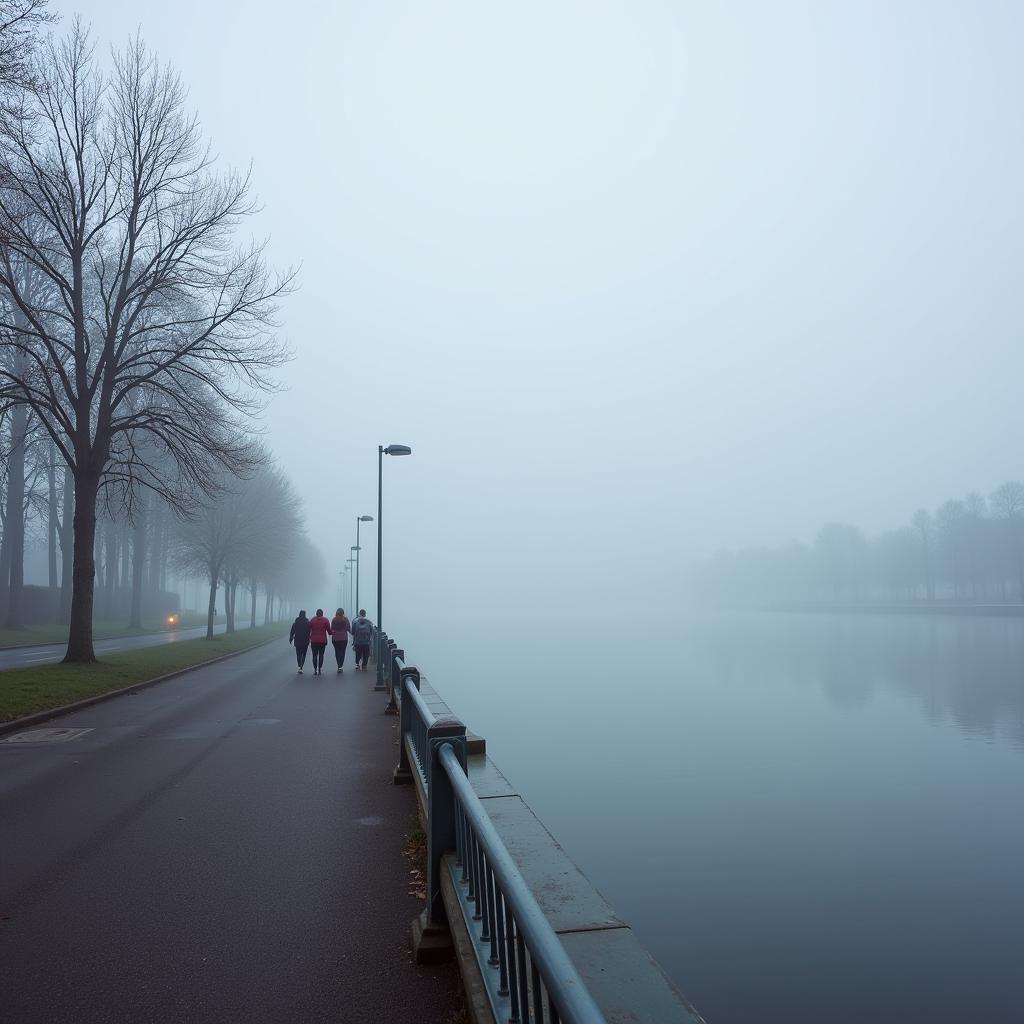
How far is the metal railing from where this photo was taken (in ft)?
7.73

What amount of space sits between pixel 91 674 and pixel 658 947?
584 inches

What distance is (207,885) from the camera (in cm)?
588

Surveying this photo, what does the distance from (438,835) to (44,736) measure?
10.3 metres

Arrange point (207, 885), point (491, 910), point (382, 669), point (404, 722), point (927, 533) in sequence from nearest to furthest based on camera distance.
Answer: point (491, 910)
point (207, 885)
point (404, 722)
point (382, 669)
point (927, 533)

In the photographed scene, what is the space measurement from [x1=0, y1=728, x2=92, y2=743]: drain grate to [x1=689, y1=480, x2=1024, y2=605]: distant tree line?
95.4 m

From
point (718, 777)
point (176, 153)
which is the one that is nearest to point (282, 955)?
point (718, 777)

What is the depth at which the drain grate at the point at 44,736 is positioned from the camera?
11875mm

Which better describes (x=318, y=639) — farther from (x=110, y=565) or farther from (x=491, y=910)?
(x=110, y=565)

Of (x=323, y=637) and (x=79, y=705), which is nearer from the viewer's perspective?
(x=79, y=705)

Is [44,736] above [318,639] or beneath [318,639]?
beneath

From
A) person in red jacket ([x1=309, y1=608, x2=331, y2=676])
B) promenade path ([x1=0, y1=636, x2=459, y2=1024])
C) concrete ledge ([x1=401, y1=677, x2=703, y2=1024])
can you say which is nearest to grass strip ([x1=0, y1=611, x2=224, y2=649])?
person in red jacket ([x1=309, y1=608, x2=331, y2=676])

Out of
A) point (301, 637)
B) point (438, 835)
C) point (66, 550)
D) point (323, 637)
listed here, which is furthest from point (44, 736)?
point (66, 550)

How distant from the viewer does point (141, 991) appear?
14.0 ft

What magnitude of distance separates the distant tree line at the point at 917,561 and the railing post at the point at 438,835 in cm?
9773
